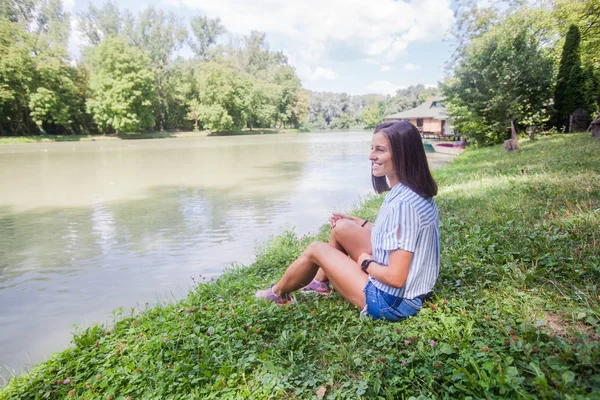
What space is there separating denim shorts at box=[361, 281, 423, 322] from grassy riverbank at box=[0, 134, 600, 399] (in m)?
0.07

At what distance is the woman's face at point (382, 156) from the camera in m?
2.70

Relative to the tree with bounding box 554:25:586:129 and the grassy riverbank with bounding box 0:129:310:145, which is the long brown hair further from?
the grassy riverbank with bounding box 0:129:310:145

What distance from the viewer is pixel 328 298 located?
137 inches

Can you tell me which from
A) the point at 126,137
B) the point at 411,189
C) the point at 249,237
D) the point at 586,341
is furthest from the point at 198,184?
the point at 126,137

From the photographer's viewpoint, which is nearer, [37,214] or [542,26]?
[37,214]

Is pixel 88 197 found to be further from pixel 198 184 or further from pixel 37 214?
pixel 198 184

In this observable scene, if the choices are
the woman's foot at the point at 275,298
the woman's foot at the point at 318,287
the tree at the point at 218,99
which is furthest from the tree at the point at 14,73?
the woman's foot at the point at 318,287

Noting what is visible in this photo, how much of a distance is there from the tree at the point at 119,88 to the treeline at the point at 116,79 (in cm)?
12

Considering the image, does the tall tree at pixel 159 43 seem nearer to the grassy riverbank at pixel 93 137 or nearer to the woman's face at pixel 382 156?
the grassy riverbank at pixel 93 137

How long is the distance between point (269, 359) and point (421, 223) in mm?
1415

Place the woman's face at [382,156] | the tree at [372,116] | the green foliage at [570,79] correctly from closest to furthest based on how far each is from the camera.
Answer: the woman's face at [382,156], the green foliage at [570,79], the tree at [372,116]

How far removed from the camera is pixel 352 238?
130 inches

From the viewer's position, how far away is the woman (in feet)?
8.10

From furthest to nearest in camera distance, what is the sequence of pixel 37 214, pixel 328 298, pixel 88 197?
1. pixel 88 197
2. pixel 37 214
3. pixel 328 298
